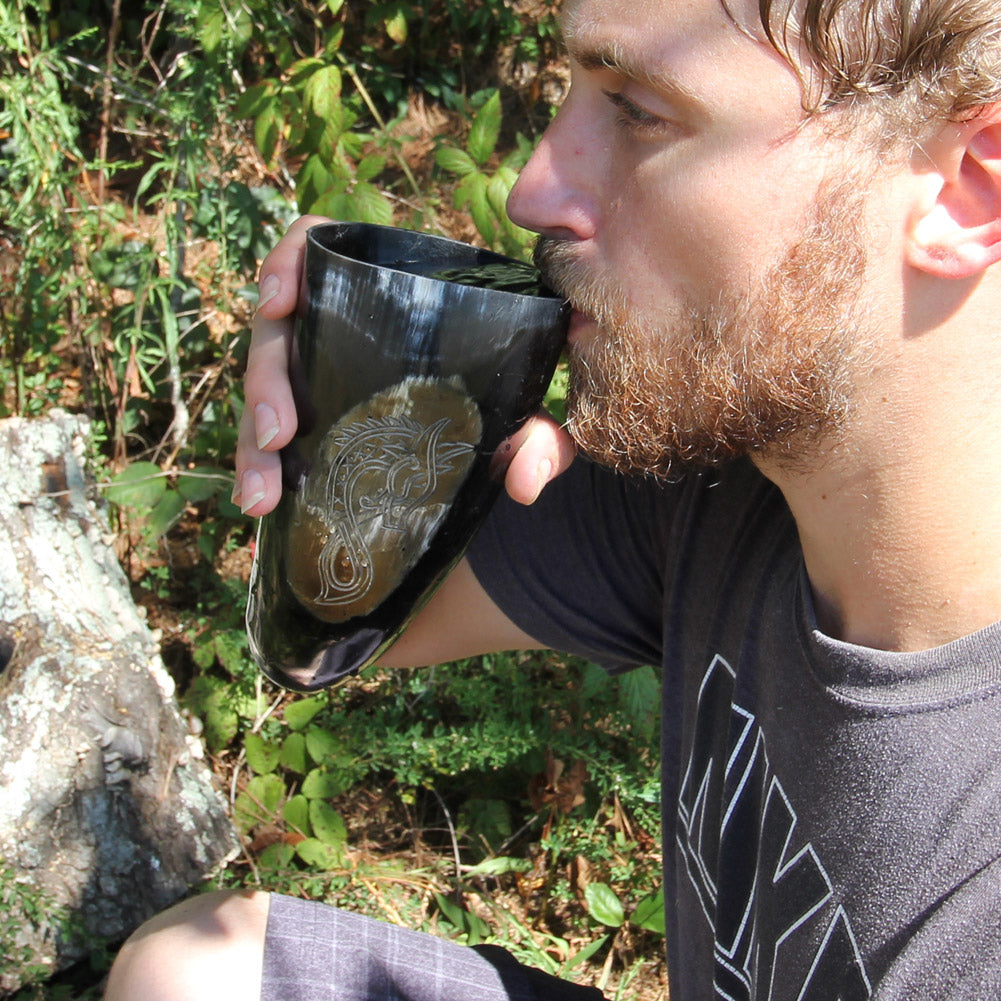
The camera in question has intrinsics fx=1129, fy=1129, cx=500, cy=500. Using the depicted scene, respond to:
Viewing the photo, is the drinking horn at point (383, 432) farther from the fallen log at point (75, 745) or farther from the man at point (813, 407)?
the fallen log at point (75, 745)

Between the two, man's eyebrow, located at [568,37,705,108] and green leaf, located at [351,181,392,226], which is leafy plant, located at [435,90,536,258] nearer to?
green leaf, located at [351,181,392,226]

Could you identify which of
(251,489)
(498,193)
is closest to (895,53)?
(251,489)

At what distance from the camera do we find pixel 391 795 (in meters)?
2.60

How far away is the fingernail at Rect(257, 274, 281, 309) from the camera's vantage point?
4.53 feet

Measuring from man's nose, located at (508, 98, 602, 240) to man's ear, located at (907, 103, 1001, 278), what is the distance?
34 cm

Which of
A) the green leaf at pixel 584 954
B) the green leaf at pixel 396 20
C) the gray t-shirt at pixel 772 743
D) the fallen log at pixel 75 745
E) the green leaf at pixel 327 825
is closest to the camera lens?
the gray t-shirt at pixel 772 743

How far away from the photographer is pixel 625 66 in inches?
46.4

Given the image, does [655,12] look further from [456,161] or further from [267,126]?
[267,126]

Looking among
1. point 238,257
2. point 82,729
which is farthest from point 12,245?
point 82,729

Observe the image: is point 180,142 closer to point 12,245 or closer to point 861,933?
point 12,245

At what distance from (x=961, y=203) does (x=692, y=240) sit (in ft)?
0.88

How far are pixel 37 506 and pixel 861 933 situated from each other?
1.90 meters

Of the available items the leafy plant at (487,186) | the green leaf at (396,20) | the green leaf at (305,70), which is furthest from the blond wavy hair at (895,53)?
the green leaf at (396,20)

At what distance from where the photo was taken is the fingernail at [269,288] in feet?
4.53
